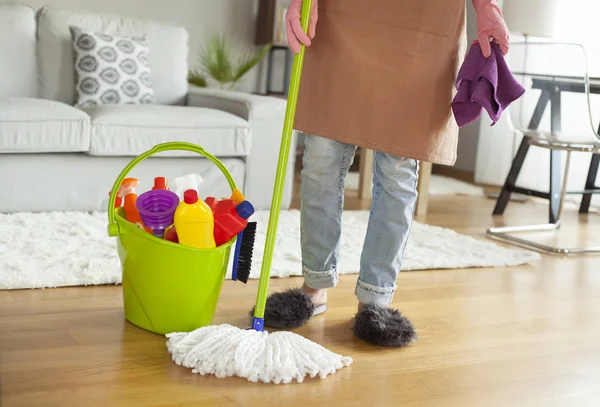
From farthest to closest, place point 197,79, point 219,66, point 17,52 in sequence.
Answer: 1. point 219,66
2. point 197,79
3. point 17,52

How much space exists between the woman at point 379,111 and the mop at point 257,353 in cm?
15

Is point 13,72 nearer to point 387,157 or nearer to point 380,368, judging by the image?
point 387,157

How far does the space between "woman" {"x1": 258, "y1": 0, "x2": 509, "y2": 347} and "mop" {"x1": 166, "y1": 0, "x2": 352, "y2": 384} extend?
15cm

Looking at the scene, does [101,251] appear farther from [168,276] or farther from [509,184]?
[509,184]

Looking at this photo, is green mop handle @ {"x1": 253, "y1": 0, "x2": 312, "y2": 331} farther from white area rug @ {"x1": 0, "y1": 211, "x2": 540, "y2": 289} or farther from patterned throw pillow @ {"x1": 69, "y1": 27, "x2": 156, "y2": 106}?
patterned throw pillow @ {"x1": 69, "y1": 27, "x2": 156, "y2": 106}

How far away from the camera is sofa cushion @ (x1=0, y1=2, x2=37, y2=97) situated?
334 centimetres

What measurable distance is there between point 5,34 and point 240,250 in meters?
2.03

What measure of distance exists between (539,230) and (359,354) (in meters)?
2.00

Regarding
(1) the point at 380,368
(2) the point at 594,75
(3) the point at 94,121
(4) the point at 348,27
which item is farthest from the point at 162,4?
(1) the point at 380,368

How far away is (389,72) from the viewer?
1.78m

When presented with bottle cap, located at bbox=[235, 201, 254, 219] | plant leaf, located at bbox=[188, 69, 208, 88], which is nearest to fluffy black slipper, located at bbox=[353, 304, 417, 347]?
bottle cap, located at bbox=[235, 201, 254, 219]

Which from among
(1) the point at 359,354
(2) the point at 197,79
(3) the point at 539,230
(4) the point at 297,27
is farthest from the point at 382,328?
(2) the point at 197,79

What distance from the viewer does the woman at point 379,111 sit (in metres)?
1.76

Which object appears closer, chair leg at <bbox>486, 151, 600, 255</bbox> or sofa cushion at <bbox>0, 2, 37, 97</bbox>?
chair leg at <bbox>486, 151, 600, 255</bbox>
